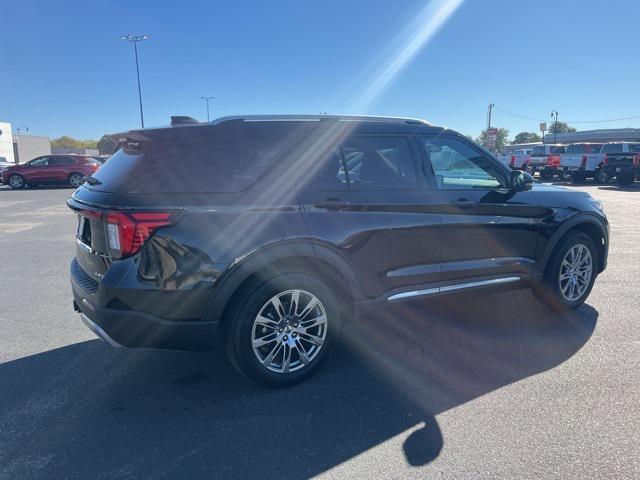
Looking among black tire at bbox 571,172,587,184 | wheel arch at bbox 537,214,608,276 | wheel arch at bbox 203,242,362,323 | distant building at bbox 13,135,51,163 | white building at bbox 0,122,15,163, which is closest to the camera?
wheel arch at bbox 203,242,362,323

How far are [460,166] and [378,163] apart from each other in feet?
3.22

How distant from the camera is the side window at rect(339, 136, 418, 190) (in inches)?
137

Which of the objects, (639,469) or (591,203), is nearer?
(639,469)

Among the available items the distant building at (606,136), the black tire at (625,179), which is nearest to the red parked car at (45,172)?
the black tire at (625,179)

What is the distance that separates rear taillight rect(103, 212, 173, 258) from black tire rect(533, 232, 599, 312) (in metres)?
3.61

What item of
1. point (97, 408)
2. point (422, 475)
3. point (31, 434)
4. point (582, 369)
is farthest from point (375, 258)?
point (31, 434)

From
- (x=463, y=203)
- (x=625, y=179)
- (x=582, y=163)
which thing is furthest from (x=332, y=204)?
(x=582, y=163)

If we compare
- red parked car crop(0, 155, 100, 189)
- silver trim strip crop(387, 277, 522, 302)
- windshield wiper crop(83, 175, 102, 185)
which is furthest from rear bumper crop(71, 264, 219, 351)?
red parked car crop(0, 155, 100, 189)

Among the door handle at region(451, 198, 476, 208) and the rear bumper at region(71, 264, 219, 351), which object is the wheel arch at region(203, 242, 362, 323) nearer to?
the rear bumper at region(71, 264, 219, 351)

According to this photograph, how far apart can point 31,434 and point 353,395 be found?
2028mm

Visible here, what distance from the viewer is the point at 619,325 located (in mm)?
4363

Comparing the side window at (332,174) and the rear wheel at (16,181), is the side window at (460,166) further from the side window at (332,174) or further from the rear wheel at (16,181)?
the rear wheel at (16,181)

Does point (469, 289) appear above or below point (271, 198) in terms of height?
below

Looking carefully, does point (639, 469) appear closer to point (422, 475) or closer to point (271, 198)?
point (422, 475)
